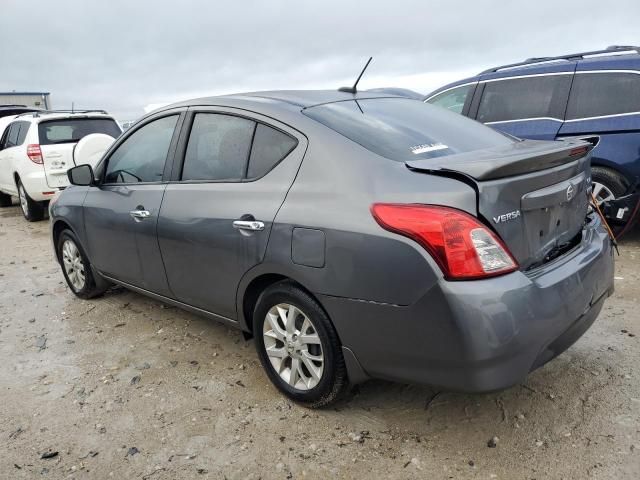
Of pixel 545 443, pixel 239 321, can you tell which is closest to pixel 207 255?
pixel 239 321

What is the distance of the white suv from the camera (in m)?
8.16

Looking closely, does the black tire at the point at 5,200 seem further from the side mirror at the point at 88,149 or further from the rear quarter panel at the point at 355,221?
the rear quarter panel at the point at 355,221

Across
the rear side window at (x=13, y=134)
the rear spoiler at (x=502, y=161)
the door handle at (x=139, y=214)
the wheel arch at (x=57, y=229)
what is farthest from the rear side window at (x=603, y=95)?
the rear side window at (x=13, y=134)

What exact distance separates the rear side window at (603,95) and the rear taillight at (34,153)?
7.35 metres

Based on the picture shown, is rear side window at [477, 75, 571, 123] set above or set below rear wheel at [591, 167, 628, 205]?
above

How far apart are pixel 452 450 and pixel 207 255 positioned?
159 cm

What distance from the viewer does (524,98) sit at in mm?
5684

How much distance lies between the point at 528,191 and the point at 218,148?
1690mm

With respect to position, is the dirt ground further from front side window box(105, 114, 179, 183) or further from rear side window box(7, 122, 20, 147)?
rear side window box(7, 122, 20, 147)

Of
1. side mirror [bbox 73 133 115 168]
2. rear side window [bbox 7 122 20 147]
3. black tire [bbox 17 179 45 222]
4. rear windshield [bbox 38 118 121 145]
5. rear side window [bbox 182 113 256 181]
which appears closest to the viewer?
rear side window [bbox 182 113 256 181]

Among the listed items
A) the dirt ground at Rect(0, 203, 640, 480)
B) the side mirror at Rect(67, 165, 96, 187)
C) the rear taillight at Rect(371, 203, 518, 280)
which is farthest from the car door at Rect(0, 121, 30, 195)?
the rear taillight at Rect(371, 203, 518, 280)

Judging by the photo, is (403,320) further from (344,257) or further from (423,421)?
(423,421)

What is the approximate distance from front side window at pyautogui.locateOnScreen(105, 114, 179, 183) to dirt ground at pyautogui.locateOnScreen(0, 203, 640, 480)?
1.15 meters

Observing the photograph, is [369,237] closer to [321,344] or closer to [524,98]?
[321,344]
